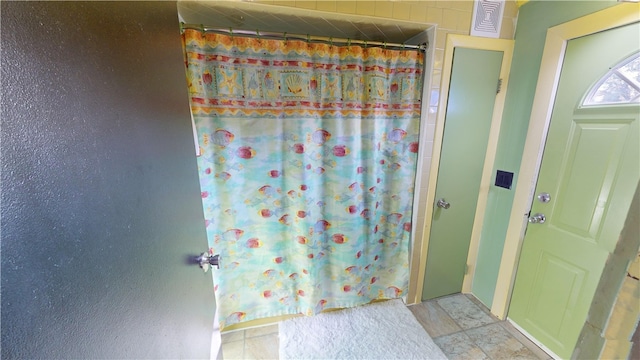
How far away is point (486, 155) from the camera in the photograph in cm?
171

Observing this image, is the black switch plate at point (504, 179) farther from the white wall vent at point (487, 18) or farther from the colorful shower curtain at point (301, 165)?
the white wall vent at point (487, 18)

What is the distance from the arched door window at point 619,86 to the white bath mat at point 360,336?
1645mm

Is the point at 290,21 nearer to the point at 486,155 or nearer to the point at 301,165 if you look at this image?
the point at 301,165

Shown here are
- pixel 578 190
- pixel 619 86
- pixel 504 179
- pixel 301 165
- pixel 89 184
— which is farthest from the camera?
pixel 504 179

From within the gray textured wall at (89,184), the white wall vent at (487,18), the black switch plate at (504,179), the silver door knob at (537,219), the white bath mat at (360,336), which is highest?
the white wall vent at (487,18)

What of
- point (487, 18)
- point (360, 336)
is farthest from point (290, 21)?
point (360, 336)

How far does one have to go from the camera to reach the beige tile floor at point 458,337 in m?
1.48

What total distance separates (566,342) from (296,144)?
196 centimetres

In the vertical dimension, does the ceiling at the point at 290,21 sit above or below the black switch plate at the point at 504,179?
above

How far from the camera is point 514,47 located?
1554mm

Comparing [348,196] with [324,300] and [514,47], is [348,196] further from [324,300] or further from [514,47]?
[514,47]

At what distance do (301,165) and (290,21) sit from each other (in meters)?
0.86

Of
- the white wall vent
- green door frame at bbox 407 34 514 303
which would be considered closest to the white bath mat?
green door frame at bbox 407 34 514 303

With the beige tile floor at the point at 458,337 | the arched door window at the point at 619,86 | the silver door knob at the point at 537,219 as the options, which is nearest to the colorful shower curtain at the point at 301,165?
the beige tile floor at the point at 458,337
